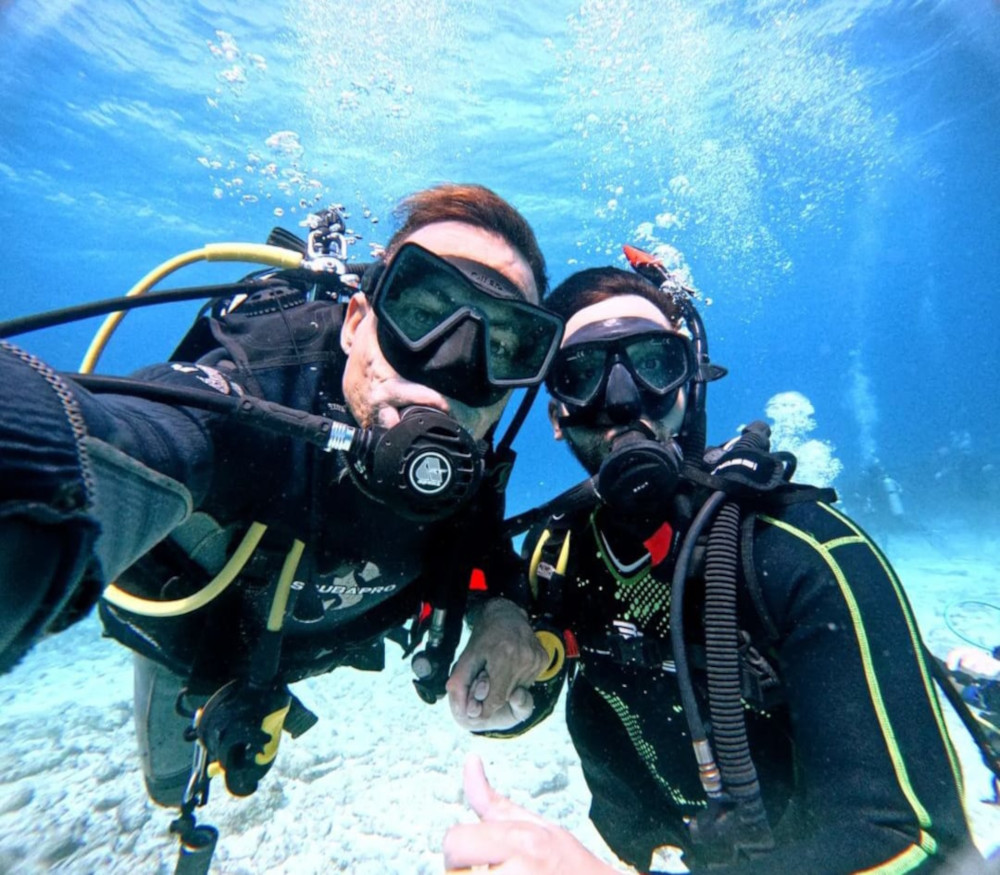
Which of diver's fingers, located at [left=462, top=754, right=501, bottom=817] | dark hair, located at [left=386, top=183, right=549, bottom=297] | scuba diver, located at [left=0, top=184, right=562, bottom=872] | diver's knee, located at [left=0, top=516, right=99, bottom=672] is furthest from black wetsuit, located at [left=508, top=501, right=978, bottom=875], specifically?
diver's knee, located at [left=0, top=516, right=99, bottom=672]

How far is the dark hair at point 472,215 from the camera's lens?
3.00m

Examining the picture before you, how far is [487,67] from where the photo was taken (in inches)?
689

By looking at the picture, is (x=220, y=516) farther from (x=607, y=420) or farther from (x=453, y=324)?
(x=607, y=420)

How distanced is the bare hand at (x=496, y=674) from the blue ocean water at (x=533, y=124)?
804cm

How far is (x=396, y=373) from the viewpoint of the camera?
2.45 m

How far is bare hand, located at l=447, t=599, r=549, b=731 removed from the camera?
7.62ft

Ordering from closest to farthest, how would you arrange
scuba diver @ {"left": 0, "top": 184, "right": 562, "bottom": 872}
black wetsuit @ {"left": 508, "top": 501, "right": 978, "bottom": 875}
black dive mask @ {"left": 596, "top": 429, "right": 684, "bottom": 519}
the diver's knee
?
the diver's knee, black wetsuit @ {"left": 508, "top": 501, "right": 978, "bottom": 875}, scuba diver @ {"left": 0, "top": 184, "right": 562, "bottom": 872}, black dive mask @ {"left": 596, "top": 429, "right": 684, "bottom": 519}

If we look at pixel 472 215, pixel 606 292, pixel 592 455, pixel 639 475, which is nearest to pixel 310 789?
pixel 592 455

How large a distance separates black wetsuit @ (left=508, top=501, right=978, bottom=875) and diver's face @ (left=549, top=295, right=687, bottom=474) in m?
0.39

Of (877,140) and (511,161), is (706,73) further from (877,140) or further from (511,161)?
(877,140)

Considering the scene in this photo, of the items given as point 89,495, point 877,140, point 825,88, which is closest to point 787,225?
point 877,140

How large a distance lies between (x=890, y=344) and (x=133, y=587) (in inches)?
4322

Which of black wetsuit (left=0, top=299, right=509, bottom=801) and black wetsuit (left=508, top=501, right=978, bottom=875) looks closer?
black wetsuit (left=0, top=299, right=509, bottom=801)

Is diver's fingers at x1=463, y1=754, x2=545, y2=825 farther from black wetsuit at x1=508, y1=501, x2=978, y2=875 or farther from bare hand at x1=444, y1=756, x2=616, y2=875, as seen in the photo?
black wetsuit at x1=508, y1=501, x2=978, y2=875
